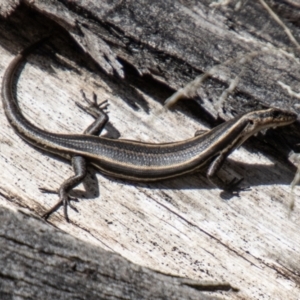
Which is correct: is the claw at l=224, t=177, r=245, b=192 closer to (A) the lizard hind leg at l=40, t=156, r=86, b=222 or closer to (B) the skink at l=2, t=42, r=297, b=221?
(B) the skink at l=2, t=42, r=297, b=221

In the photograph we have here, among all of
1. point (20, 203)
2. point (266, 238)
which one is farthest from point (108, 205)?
point (266, 238)

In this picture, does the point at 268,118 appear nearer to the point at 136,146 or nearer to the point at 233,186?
the point at 233,186

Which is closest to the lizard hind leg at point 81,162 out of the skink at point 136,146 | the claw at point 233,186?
the skink at point 136,146

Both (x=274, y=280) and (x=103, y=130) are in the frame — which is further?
(x=103, y=130)

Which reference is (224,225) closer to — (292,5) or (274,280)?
(274,280)

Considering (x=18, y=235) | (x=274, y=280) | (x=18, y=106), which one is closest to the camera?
(x=18, y=235)

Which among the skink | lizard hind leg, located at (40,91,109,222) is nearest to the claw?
the skink
